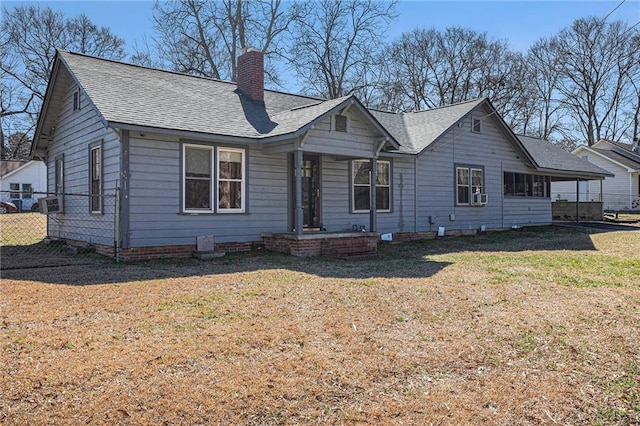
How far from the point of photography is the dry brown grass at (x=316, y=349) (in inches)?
128

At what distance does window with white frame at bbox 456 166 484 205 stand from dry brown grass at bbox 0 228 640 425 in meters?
8.79

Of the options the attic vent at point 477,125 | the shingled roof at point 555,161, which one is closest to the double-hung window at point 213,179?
the attic vent at point 477,125

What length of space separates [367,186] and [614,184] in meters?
28.4

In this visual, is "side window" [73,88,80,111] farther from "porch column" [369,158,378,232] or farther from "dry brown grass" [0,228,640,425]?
"porch column" [369,158,378,232]

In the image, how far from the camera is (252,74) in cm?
1358

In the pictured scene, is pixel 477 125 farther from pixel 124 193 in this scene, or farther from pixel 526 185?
pixel 124 193

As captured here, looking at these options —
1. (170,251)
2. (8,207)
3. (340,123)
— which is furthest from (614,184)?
(8,207)

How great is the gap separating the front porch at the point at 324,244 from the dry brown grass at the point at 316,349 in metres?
2.70

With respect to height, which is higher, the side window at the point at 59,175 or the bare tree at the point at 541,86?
the bare tree at the point at 541,86

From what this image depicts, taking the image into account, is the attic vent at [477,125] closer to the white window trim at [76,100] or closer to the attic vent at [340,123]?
the attic vent at [340,123]

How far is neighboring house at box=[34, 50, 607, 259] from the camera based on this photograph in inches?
384

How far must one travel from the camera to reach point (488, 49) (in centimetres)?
3716

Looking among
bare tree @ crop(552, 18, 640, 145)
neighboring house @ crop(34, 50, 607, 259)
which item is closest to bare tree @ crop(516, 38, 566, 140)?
bare tree @ crop(552, 18, 640, 145)

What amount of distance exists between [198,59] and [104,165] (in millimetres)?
21088
